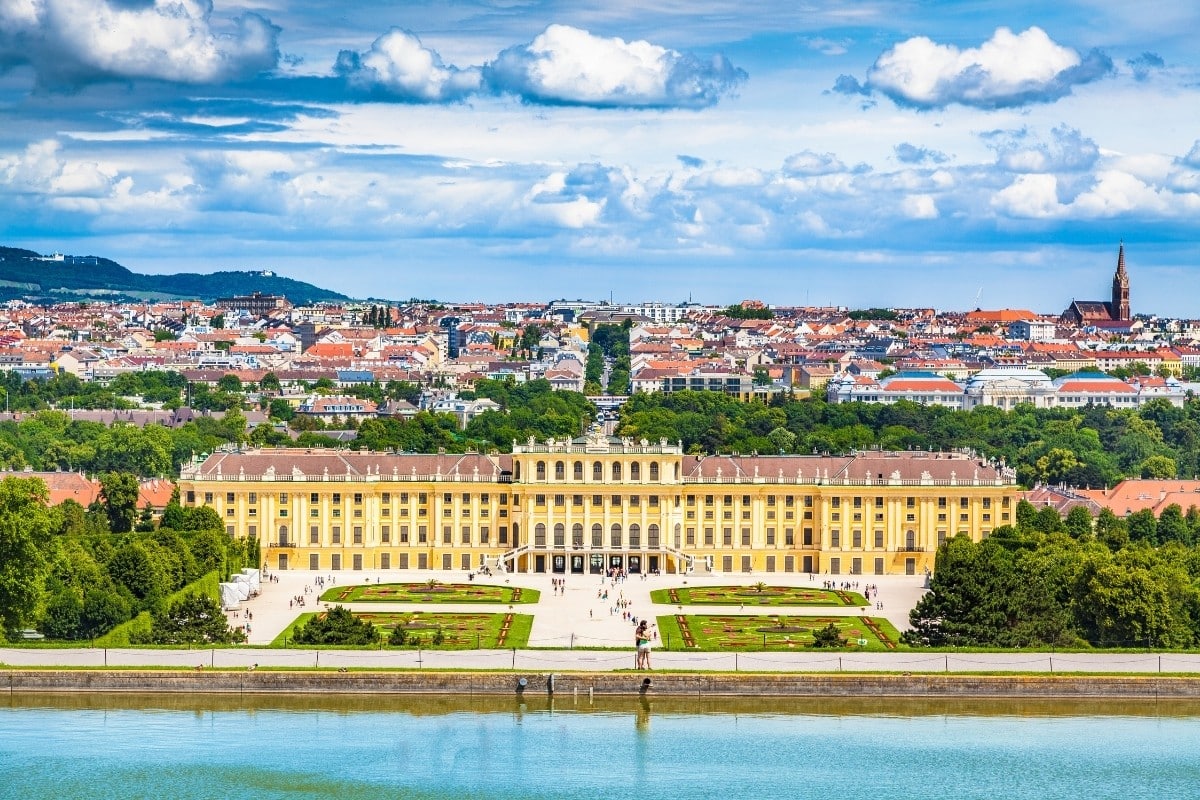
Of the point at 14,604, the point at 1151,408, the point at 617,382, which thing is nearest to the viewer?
the point at 14,604

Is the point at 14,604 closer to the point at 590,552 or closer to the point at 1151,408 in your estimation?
the point at 590,552

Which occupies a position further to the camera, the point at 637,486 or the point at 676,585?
the point at 637,486

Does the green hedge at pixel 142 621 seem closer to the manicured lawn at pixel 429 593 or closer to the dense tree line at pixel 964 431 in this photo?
the manicured lawn at pixel 429 593

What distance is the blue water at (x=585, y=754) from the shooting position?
51781mm

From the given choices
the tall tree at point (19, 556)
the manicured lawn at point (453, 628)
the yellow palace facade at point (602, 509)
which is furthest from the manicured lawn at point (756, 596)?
the tall tree at point (19, 556)

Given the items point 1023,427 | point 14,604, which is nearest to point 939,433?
point 1023,427

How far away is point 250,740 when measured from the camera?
2197 inches

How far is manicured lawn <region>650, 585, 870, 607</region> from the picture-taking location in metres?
80.0

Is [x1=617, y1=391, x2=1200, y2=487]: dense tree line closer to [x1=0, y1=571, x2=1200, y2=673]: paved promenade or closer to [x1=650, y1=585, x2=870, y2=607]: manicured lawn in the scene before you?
[x1=650, y1=585, x2=870, y2=607]: manicured lawn

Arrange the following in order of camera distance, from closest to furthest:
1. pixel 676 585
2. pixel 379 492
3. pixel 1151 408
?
pixel 676 585 → pixel 379 492 → pixel 1151 408

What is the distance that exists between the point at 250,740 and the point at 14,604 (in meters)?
11.8

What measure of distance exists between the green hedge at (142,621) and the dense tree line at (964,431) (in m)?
45.5

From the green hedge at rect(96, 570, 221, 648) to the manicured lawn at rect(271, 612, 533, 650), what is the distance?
329 centimetres

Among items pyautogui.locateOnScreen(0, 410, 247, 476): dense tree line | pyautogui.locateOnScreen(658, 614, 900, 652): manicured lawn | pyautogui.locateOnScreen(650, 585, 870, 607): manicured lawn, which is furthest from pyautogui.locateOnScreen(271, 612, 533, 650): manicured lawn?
pyautogui.locateOnScreen(0, 410, 247, 476): dense tree line
